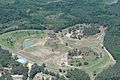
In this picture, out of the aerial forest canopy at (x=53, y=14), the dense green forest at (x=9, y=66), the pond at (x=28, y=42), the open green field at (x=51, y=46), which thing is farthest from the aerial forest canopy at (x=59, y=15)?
the dense green forest at (x=9, y=66)

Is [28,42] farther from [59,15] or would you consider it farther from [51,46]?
[59,15]

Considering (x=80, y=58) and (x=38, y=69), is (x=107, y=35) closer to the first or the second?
(x=80, y=58)

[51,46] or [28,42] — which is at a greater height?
[51,46]

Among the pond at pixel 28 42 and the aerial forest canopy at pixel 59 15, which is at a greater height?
the aerial forest canopy at pixel 59 15

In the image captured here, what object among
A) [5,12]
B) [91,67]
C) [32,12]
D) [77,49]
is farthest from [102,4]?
[91,67]

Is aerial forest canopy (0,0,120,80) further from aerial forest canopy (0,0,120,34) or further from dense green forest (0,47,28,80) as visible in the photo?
dense green forest (0,47,28,80)

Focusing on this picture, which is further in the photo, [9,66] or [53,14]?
[53,14]

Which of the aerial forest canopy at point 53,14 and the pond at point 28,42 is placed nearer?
the pond at point 28,42

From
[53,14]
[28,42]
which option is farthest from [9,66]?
[53,14]

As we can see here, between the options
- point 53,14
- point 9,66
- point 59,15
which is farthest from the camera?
point 53,14

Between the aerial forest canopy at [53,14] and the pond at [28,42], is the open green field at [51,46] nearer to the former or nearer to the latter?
the pond at [28,42]
